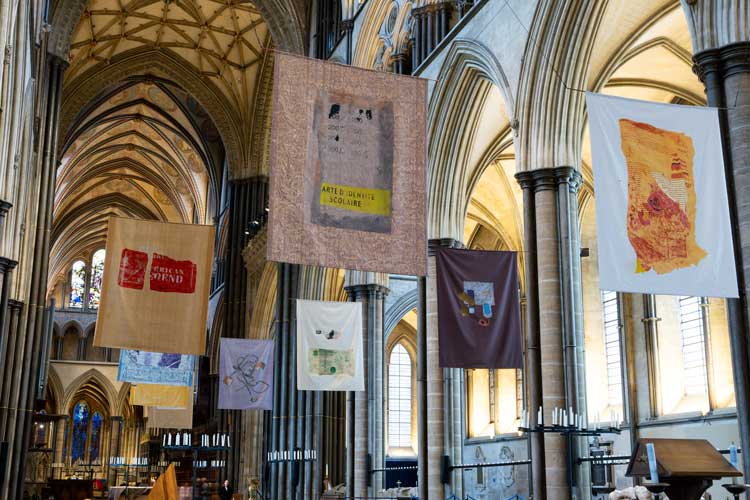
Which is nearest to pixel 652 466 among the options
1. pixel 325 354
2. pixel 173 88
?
pixel 325 354

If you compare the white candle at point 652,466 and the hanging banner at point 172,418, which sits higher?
the hanging banner at point 172,418

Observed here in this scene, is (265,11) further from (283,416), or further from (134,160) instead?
(134,160)

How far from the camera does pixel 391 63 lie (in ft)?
57.0

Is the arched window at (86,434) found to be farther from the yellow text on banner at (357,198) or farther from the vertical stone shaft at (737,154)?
the vertical stone shaft at (737,154)

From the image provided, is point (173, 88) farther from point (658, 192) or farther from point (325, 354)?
point (658, 192)

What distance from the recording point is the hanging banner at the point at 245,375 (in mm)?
17125

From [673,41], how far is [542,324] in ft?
19.1

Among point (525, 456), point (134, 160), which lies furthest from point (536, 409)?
point (134, 160)

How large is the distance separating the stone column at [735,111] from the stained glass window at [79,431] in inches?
1605

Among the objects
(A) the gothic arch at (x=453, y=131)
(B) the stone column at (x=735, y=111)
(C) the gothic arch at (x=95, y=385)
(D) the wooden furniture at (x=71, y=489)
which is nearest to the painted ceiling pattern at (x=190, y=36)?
(A) the gothic arch at (x=453, y=131)

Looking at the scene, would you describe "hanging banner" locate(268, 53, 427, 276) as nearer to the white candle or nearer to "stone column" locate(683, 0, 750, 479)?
"stone column" locate(683, 0, 750, 479)

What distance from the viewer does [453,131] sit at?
1534 cm

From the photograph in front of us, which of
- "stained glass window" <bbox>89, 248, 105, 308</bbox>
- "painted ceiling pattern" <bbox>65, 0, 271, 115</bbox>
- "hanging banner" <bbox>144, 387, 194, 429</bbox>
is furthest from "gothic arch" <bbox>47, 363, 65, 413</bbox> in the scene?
"hanging banner" <bbox>144, 387, 194, 429</bbox>

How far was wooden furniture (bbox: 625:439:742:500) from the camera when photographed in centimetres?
504
